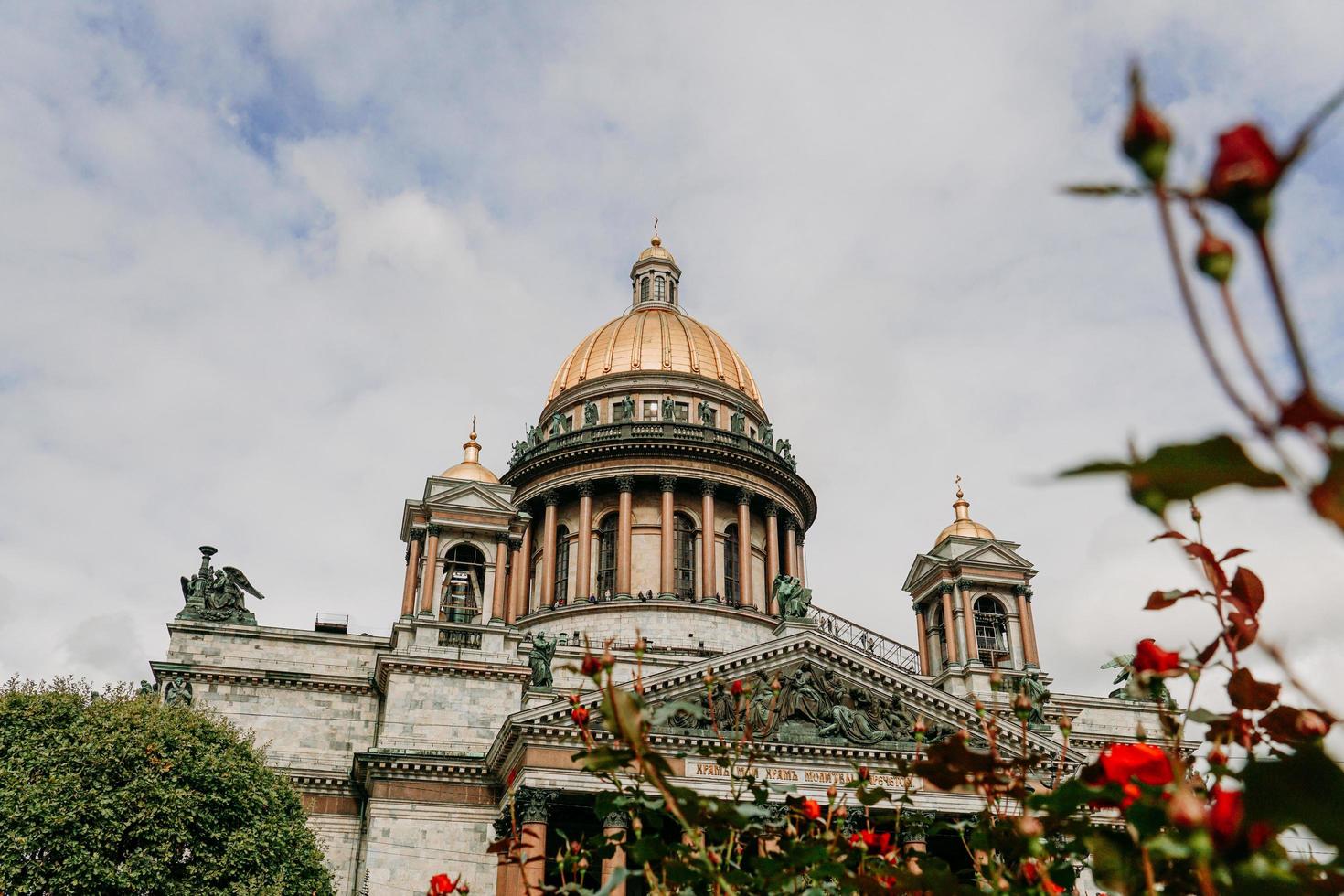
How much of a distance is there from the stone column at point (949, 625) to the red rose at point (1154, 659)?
38.3 metres

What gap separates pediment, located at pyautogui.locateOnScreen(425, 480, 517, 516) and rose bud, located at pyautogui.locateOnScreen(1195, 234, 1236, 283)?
3673cm

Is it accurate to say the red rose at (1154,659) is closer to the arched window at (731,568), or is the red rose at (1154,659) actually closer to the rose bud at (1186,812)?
the rose bud at (1186,812)

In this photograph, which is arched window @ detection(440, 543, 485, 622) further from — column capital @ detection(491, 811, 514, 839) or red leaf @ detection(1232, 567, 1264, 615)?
red leaf @ detection(1232, 567, 1264, 615)

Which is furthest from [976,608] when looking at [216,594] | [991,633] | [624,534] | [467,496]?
[216,594]

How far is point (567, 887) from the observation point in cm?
470

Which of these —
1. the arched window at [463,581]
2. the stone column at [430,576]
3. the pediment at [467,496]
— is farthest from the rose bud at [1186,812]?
the pediment at [467,496]

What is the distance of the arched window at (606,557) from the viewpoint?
47.5 m

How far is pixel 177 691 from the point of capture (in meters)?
33.8

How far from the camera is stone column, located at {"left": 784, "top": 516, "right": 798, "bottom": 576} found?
50938 millimetres

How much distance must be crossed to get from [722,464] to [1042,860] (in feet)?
151

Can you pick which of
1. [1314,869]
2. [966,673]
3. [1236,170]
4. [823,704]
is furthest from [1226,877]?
[966,673]

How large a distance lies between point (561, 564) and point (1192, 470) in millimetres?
48186

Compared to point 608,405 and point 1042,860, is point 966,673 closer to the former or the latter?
point 608,405

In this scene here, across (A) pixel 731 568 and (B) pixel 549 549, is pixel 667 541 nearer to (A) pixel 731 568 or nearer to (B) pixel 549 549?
(A) pixel 731 568
